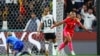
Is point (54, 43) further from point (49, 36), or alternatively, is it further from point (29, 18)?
point (29, 18)

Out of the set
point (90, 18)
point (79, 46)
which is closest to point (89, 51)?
point (79, 46)

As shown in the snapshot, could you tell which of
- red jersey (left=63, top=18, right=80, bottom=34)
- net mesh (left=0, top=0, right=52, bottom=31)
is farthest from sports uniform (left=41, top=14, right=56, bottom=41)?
net mesh (left=0, top=0, right=52, bottom=31)

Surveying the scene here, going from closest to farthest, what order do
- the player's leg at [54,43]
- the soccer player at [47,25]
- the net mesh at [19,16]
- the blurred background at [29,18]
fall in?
the player's leg at [54,43]
the soccer player at [47,25]
the net mesh at [19,16]
the blurred background at [29,18]

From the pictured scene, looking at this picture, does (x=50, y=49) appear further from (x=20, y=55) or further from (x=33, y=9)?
(x=20, y=55)

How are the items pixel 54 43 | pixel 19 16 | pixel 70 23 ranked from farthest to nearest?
1. pixel 19 16
2. pixel 54 43
3. pixel 70 23

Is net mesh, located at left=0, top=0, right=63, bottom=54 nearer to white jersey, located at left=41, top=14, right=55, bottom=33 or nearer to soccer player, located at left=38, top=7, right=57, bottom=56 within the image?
soccer player, located at left=38, top=7, right=57, bottom=56

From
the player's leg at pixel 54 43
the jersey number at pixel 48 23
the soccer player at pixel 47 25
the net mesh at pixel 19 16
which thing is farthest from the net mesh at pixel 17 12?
the player's leg at pixel 54 43

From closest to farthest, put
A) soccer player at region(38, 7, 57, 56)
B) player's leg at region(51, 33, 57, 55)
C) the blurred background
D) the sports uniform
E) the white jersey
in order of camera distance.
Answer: player's leg at region(51, 33, 57, 55), soccer player at region(38, 7, 57, 56), the sports uniform, the white jersey, the blurred background

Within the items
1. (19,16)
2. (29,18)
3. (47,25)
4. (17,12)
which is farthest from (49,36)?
(17,12)

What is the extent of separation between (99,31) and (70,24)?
1.61 meters

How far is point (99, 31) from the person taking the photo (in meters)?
14.5

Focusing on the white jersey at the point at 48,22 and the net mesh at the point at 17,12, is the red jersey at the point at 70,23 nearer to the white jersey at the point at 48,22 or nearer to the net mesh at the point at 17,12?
the white jersey at the point at 48,22

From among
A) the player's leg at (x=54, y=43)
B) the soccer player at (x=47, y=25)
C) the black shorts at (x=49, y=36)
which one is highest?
the soccer player at (x=47, y=25)

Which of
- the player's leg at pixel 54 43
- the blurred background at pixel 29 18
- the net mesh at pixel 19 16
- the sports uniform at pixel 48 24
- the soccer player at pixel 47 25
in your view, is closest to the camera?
the player's leg at pixel 54 43
